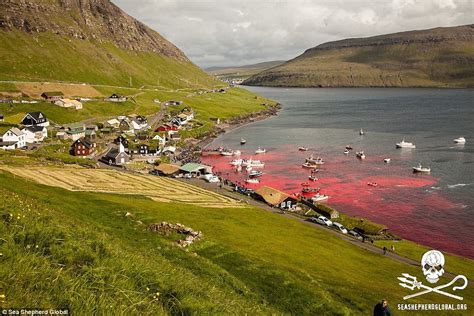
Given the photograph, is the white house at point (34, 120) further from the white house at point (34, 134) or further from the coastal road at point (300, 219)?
the coastal road at point (300, 219)

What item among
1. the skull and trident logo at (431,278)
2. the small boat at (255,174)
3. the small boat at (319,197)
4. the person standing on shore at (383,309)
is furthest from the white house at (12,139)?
the person standing on shore at (383,309)

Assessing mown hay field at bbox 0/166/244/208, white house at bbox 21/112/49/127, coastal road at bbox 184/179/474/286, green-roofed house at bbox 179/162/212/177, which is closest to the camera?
coastal road at bbox 184/179/474/286

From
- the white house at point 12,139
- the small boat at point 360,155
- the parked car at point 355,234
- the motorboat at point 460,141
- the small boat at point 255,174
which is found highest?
the motorboat at point 460,141

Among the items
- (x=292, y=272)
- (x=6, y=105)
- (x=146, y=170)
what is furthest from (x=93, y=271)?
(x=6, y=105)

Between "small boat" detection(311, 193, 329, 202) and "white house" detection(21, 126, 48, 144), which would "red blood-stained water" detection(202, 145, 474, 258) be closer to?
"small boat" detection(311, 193, 329, 202)

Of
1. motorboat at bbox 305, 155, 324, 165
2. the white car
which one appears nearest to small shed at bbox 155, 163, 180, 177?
motorboat at bbox 305, 155, 324, 165

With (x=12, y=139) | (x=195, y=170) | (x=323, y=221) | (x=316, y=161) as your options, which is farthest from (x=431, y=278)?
(x=12, y=139)

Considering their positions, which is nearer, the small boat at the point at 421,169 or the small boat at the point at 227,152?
the small boat at the point at 421,169
